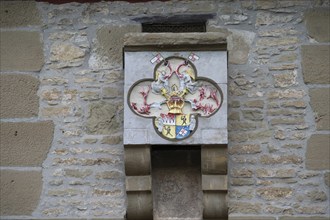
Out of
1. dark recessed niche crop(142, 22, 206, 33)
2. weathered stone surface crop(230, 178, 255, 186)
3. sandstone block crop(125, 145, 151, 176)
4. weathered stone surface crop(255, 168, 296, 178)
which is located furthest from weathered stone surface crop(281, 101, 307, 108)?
sandstone block crop(125, 145, 151, 176)

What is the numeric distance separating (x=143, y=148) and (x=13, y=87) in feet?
3.64

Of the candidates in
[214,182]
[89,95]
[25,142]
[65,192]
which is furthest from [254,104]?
[25,142]

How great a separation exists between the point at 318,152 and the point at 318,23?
3.13 ft

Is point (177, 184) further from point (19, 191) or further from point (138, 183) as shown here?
point (19, 191)

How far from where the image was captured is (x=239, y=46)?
5195 millimetres

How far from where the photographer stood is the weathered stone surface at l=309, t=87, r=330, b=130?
5039 millimetres

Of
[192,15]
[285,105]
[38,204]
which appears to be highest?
[192,15]

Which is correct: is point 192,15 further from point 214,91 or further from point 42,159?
point 42,159

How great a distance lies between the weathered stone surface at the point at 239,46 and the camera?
518 cm

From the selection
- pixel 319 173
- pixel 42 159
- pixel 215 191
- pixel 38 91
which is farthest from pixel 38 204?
pixel 319 173

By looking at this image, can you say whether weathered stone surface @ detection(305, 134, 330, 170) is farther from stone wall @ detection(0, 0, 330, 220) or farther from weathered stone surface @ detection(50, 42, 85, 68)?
weathered stone surface @ detection(50, 42, 85, 68)

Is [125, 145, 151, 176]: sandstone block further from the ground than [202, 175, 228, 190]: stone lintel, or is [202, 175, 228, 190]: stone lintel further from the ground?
[125, 145, 151, 176]: sandstone block

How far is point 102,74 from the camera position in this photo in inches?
204

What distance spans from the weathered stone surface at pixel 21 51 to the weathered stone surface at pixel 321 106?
199 cm
